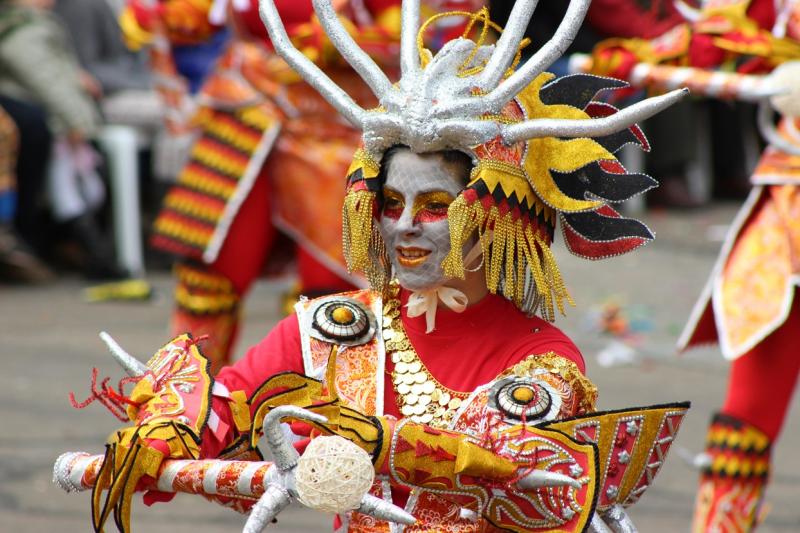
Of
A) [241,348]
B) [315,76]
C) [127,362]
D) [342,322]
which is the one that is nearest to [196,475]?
[127,362]

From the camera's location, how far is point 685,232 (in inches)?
433

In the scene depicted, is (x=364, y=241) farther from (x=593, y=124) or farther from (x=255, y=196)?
(x=255, y=196)

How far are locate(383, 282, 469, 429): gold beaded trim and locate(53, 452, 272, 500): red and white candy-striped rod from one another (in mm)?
414

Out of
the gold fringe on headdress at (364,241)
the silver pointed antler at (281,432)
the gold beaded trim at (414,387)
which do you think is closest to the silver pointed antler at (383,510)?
the silver pointed antler at (281,432)

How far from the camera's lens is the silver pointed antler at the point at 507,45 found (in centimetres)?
275

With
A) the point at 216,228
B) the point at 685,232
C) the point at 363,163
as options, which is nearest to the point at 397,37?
the point at 216,228

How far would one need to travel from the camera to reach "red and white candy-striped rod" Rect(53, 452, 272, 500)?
8.16 ft

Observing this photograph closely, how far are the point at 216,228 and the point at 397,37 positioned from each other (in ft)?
2.87

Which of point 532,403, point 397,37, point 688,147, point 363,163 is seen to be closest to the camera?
point 532,403

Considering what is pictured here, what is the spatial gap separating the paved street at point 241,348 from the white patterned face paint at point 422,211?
91.7 inches

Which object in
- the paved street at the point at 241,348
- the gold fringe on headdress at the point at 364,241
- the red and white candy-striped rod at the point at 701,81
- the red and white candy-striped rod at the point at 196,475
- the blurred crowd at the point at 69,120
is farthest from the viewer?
the blurred crowd at the point at 69,120

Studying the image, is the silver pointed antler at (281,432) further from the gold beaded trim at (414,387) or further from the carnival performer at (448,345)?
the gold beaded trim at (414,387)

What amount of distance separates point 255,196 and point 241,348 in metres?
2.17

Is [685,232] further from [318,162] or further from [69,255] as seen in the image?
[318,162]
